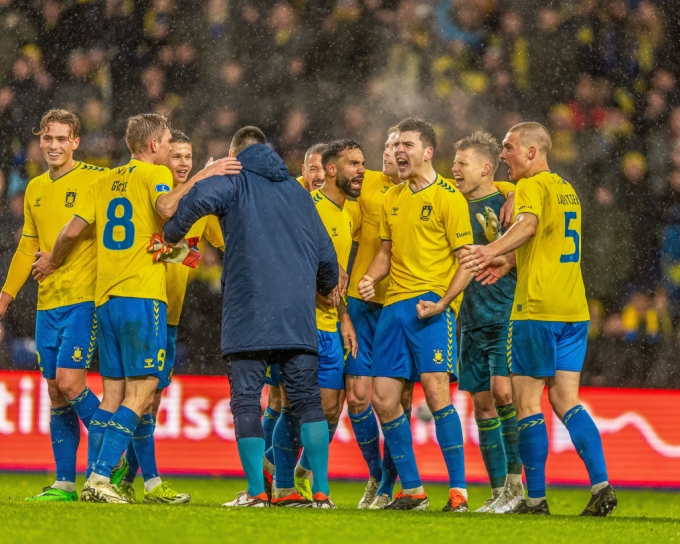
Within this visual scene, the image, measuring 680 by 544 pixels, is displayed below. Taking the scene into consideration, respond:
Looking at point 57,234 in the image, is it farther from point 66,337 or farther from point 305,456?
point 305,456

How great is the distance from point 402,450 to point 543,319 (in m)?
0.85

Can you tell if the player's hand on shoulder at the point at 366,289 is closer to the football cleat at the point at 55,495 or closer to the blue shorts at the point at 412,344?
the blue shorts at the point at 412,344

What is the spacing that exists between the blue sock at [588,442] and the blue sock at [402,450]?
702 mm

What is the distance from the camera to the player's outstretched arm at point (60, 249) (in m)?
4.62

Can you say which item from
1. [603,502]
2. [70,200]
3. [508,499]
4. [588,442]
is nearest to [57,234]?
[70,200]

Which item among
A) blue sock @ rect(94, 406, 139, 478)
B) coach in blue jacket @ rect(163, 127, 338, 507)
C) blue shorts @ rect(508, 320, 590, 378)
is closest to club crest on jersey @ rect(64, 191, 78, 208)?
coach in blue jacket @ rect(163, 127, 338, 507)

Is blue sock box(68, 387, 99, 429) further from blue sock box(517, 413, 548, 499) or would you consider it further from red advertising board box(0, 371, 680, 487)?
red advertising board box(0, 371, 680, 487)

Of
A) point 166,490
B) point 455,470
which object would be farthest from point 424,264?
point 166,490

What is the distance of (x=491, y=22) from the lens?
11891mm

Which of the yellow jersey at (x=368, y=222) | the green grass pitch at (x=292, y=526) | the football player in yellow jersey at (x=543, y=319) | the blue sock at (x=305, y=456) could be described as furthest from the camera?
the yellow jersey at (x=368, y=222)

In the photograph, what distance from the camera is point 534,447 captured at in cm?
432

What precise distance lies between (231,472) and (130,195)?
336cm

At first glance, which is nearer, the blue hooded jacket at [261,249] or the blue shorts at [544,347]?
the blue hooded jacket at [261,249]

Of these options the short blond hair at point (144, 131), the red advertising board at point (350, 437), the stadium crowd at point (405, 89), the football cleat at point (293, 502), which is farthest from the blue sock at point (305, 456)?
the stadium crowd at point (405, 89)
